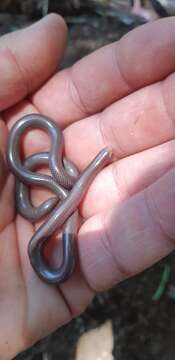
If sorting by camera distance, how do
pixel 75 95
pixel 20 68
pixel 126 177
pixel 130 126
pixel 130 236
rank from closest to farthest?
1. pixel 130 236
2. pixel 126 177
3. pixel 130 126
4. pixel 20 68
5. pixel 75 95

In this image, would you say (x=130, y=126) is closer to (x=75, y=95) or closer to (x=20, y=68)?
(x=75, y=95)

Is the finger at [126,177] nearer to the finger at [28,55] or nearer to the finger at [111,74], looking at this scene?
the finger at [111,74]

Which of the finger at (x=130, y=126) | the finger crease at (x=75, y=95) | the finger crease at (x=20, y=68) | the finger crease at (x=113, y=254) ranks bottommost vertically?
the finger crease at (x=113, y=254)

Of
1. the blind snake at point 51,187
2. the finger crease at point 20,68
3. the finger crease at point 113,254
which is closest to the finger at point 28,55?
the finger crease at point 20,68

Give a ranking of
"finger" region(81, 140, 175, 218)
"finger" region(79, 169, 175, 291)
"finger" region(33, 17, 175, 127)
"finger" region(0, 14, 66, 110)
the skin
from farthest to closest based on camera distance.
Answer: "finger" region(0, 14, 66, 110)
"finger" region(33, 17, 175, 127)
"finger" region(81, 140, 175, 218)
the skin
"finger" region(79, 169, 175, 291)

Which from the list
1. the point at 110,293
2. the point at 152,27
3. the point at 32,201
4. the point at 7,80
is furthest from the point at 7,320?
the point at 152,27

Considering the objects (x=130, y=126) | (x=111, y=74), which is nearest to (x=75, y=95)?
(x=111, y=74)

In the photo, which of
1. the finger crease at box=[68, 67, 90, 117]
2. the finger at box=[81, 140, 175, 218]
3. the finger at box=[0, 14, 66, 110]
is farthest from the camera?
the finger crease at box=[68, 67, 90, 117]

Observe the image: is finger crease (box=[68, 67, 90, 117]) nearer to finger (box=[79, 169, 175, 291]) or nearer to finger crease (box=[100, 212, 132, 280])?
finger (box=[79, 169, 175, 291])


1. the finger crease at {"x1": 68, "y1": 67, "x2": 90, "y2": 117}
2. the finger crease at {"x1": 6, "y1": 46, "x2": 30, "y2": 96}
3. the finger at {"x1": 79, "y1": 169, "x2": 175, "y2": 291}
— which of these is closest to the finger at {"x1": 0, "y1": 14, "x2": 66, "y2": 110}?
the finger crease at {"x1": 6, "y1": 46, "x2": 30, "y2": 96}
